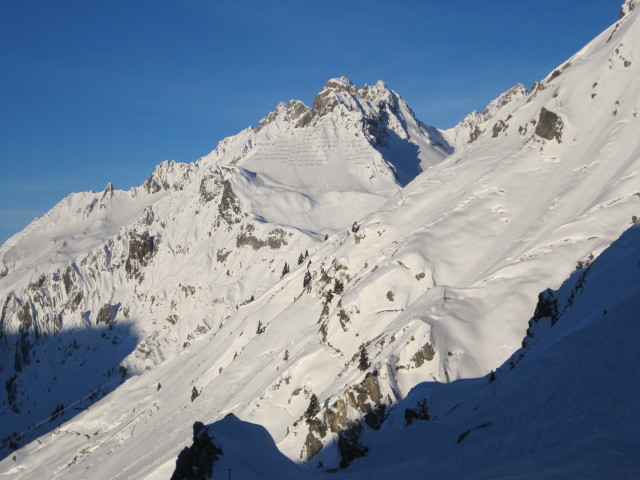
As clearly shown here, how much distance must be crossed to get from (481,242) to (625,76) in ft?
98.7

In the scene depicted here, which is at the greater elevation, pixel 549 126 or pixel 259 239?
pixel 259 239

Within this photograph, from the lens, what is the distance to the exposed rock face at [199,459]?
20.1 metres

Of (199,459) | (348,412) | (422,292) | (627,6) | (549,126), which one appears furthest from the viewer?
(627,6)

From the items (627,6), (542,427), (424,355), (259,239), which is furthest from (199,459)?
(259,239)

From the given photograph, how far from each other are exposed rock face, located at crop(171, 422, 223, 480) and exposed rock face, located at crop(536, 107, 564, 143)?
6682 centimetres

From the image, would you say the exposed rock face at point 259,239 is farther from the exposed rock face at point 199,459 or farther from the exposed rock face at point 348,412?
the exposed rock face at point 199,459

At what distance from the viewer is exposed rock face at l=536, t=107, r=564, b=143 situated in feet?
249

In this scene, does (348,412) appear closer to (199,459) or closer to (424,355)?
(424,355)

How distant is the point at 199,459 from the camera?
20.4 metres

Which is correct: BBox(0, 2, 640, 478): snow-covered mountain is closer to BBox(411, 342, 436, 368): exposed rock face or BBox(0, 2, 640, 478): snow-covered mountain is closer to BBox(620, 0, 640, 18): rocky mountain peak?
BBox(411, 342, 436, 368): exposed rock face

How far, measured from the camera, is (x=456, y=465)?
18.7 meters

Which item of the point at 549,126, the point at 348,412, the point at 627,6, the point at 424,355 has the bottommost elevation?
the point at 348,412

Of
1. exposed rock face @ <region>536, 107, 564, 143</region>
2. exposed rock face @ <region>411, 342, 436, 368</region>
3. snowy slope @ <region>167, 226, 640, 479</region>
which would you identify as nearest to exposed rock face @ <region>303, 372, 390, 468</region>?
exposed rock face @ <region>411, 342, 436, 368</region>

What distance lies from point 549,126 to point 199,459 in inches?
2711
